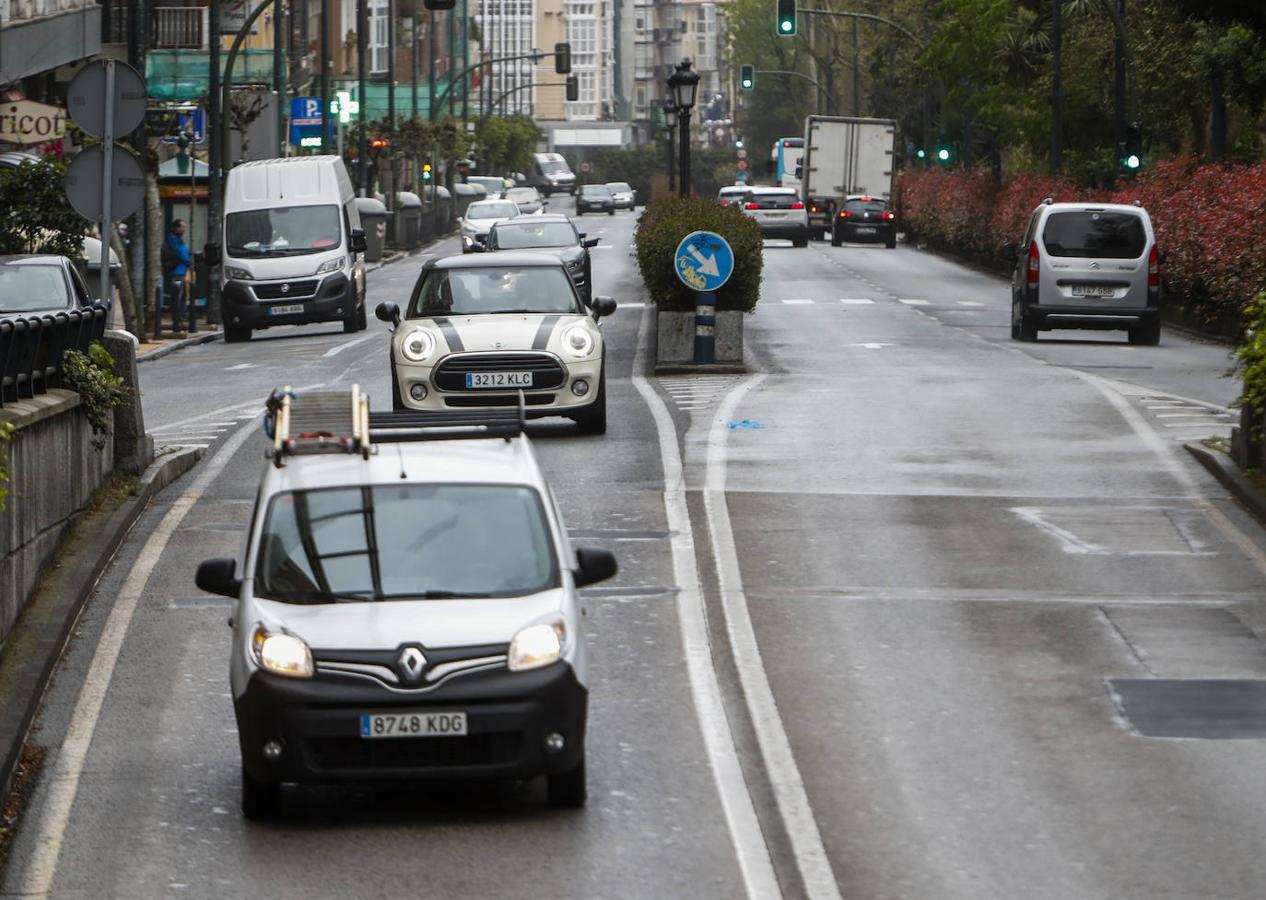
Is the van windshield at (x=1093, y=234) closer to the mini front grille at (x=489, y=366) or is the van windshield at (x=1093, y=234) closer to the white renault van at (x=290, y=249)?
the white renault van at (x=290, y=249)

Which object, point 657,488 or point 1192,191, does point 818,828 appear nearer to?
point 657,488

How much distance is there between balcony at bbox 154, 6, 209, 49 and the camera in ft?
214

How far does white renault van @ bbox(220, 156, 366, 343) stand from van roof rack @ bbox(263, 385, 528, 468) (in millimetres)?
28288

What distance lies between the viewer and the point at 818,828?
8.99 metres

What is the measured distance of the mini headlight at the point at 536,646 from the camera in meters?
8.72

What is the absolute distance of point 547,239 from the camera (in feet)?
131

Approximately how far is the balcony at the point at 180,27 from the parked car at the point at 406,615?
57.2 meters

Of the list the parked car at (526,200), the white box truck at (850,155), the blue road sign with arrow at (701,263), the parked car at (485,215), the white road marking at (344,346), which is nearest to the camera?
the blue road sign with arrow at (701,263)

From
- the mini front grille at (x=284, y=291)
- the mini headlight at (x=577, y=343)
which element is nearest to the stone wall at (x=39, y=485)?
the mini headlight at (x=577, y=343)

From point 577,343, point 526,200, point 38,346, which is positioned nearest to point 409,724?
point 38,346

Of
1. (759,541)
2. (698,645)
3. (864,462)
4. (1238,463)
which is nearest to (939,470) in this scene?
(864,462)

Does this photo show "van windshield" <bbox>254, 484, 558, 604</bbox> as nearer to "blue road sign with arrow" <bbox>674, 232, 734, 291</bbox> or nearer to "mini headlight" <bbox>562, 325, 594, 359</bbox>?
"mini headlight" <bbox>562, 325, 594, 359</bbox>

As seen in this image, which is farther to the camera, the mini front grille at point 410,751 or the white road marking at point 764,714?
the mini front grille at point 410,751

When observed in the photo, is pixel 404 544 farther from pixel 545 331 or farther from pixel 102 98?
pixel 545 331
